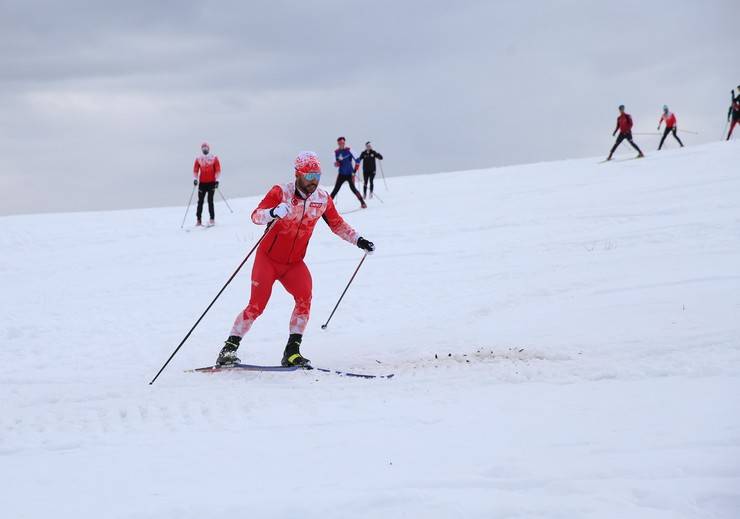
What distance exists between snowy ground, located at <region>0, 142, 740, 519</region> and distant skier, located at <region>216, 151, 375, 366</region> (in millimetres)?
513

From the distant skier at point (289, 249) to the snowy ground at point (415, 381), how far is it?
51cm

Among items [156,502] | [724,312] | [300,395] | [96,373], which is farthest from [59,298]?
[724,312]

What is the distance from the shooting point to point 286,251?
6.94m

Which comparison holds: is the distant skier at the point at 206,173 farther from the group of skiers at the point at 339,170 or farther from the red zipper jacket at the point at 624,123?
the red zipper jacket at the point at 624,123

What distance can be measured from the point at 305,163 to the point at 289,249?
A: 0.84 meters

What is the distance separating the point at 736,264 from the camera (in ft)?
29.2

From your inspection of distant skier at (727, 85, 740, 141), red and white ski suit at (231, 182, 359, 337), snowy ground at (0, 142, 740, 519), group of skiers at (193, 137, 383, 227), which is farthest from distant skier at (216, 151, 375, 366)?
distant skier at (727, 85, 740, 141)

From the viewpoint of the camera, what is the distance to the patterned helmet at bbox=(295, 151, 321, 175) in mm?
6734

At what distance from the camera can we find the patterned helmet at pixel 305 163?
673 centimetres

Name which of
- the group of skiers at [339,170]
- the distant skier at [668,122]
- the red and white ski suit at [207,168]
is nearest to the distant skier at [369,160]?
the group of skiers at [339,170]

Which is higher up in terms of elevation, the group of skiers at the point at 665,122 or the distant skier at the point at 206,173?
the group of skiers at the point at 665,122

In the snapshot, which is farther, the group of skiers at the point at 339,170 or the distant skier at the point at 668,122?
the distant skier at the point at 668,122

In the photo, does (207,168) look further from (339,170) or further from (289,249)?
(289,249)

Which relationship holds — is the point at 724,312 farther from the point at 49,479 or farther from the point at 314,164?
the point at 49,479
